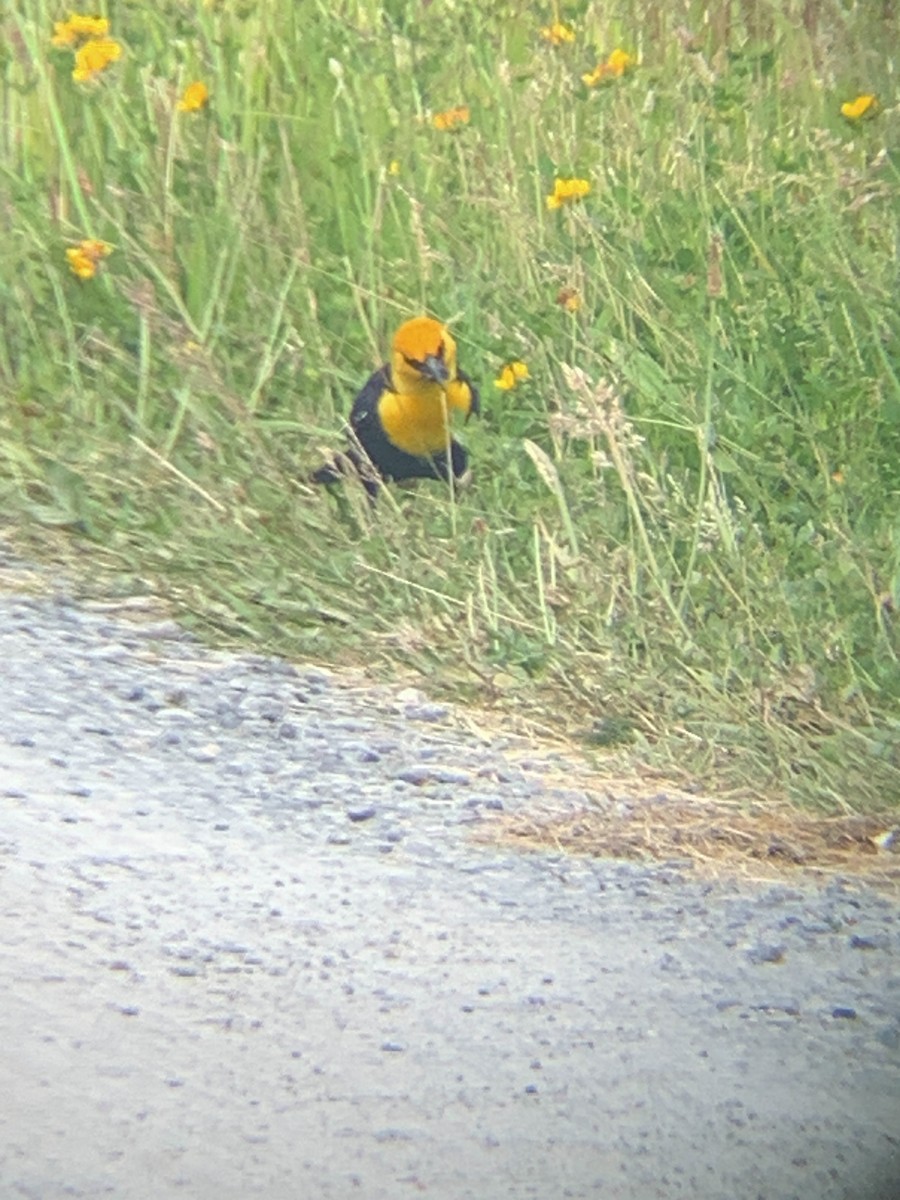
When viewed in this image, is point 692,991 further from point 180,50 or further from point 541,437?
point 180,50

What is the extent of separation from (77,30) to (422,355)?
1.43m

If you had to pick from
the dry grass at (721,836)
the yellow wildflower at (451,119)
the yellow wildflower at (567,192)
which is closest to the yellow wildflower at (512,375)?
the yellow wildflower at (567,192)

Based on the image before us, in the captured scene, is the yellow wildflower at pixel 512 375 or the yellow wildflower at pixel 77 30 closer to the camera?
the yellow wildflower at pixel 512 375

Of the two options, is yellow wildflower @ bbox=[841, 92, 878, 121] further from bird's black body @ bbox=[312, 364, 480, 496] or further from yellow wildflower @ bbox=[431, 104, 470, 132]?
bird's black body @ bbox=[312, 364, 480, 496]

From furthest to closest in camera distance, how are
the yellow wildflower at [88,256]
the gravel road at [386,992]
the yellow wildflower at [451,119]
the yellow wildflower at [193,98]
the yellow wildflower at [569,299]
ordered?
1. the yellow wildflower at [193,98]
2. the yellow wildflower at [451,119]
3. the yellow wildflower at [88,256]
4. the yellow wildflower at [569,299]
5. the gravel road at [386,992]

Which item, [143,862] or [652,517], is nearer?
[143,862]

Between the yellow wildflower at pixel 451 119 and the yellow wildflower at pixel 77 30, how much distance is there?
0.88 metres

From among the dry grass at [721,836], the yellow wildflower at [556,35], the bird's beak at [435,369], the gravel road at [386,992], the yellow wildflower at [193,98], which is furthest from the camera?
the yellow wildflower at [556,35]

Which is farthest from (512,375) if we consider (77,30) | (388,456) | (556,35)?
(77,30)

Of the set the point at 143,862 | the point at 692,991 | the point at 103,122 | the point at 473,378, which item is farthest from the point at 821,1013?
the point at 103,122

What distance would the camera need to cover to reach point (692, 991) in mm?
3334

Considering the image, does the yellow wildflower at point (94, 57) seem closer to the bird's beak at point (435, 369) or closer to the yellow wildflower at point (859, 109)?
the bird's beak at point (435, 369)

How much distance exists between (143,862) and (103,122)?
138 inches

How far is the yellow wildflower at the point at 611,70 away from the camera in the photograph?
20.6 feet
